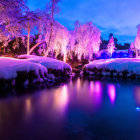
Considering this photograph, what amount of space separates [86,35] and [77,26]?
6.50 ft

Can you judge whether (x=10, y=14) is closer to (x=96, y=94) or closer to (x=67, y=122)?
(x=96, y=94)

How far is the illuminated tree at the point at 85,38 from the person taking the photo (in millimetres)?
21094

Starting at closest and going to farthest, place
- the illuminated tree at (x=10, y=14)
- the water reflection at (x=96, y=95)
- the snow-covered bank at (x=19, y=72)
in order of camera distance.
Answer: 1. the water reflection at (x=96, y=95)
2. the snow-covered bank at (x=19, y=72)
3. the illuminated tree at (x=10, y=14)

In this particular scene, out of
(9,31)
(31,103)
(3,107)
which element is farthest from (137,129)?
(9,31)

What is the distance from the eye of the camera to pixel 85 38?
21.0 metres

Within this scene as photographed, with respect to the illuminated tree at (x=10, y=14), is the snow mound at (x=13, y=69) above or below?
below

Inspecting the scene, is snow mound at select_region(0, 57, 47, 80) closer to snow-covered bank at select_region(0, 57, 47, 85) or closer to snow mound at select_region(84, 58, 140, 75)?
snow-covered bank at select_region(0, 57, 47, 85)

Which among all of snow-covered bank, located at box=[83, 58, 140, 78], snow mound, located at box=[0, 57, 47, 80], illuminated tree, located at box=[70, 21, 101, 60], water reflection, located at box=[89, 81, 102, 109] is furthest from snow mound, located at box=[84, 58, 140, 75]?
snow mound, located at box=[0, 57, 47, 80]

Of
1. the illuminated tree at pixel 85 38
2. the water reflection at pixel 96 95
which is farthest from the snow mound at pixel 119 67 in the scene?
the water reflection at pixel 96 95

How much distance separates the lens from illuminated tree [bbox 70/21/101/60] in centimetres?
2109

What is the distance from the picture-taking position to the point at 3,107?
14.0 feet

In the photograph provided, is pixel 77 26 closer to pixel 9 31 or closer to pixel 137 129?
pixel 9 31

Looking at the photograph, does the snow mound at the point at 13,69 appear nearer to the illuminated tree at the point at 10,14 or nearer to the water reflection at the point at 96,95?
the illuminated tree at the point at 10,14

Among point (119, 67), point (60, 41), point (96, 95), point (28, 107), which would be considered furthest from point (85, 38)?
point (28, 107)
